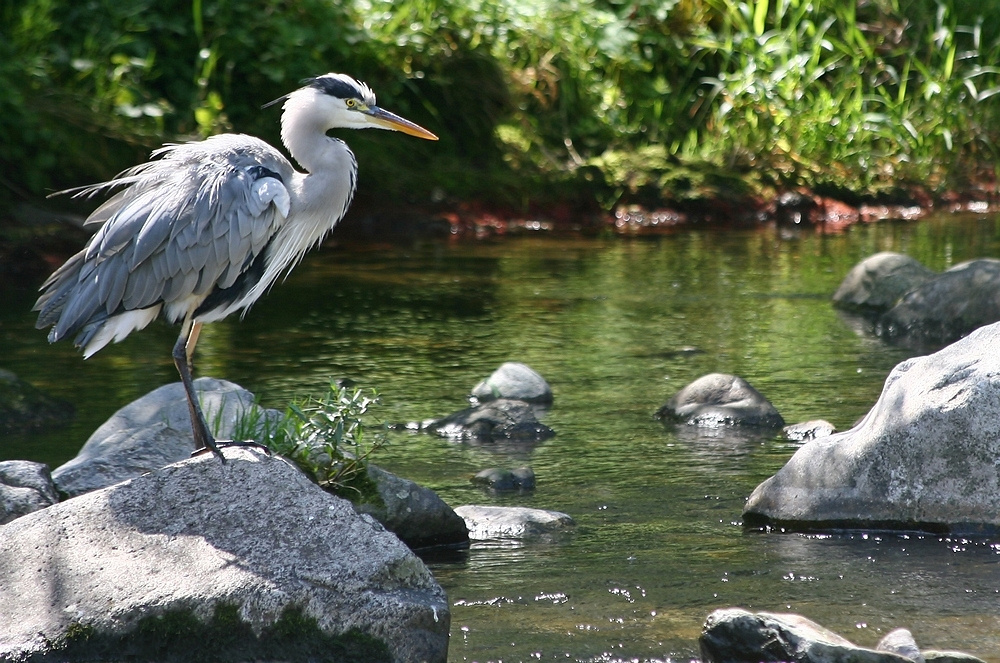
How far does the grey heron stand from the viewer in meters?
4.68

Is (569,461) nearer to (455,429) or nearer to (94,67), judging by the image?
(455,429)

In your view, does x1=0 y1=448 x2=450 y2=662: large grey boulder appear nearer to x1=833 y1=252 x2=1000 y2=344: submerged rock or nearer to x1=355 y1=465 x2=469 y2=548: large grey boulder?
x1=355 y1=465 x2=469 y2=548: large grey boulder

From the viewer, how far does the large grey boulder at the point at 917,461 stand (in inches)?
185

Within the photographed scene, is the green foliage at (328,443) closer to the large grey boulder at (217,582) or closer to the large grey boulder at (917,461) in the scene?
the large grey boulder at (217,582)

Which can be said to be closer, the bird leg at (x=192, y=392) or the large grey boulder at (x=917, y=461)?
the bird leg at (x=192, y=392)

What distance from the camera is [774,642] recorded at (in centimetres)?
361

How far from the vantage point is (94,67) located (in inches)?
459

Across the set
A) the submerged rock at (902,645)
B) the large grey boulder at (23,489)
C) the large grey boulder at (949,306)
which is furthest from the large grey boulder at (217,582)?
the large grey boulder at (949,306)

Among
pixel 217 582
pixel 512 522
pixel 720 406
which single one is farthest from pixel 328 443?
pixel 720 406

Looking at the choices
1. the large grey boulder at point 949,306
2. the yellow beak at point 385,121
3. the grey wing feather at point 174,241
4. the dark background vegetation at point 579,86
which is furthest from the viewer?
the dark background vegetation at point 579,86

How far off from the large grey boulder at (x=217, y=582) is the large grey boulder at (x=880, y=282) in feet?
19.2

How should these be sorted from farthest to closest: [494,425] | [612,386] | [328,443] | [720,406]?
[612,386] < [720,406] < [494,425] < [328,443]

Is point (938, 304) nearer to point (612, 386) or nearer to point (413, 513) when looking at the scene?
point (612, 386)

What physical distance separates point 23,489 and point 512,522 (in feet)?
5.39
